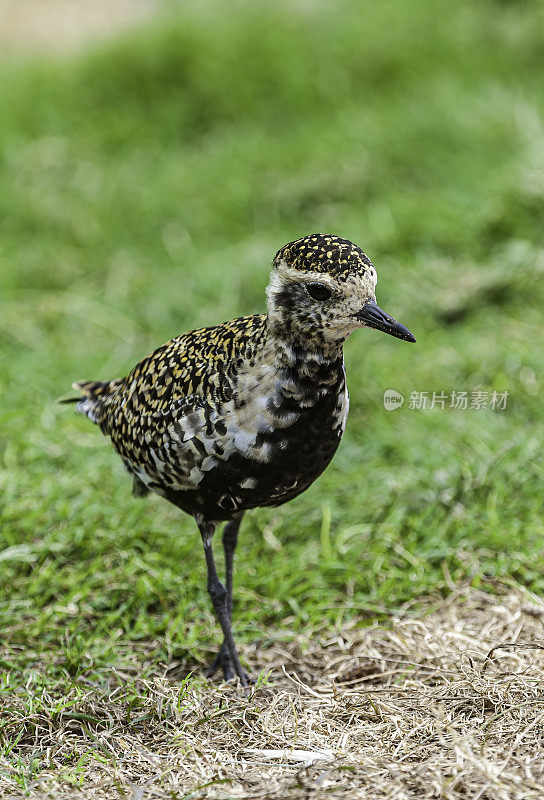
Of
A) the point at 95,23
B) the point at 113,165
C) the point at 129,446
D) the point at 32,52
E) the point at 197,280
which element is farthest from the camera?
the point at 95,23

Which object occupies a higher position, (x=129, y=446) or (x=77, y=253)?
(x=77, y=253)

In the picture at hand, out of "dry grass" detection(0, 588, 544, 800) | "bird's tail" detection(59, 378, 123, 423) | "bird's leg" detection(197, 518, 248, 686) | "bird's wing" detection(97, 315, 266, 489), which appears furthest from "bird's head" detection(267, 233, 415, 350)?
"dry grass" detection(0, 588, 544, 800)

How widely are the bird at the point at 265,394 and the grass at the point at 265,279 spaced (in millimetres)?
946

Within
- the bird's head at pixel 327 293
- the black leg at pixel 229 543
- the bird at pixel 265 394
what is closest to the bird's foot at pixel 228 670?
the black leg at pixel 229 543

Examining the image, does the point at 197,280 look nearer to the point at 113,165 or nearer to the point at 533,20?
the point at 113,165

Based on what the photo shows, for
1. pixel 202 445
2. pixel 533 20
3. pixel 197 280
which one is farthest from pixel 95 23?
pixel 202 445

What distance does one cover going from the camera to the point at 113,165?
29.2ft

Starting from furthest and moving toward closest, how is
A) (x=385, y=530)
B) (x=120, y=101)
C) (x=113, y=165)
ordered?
(x=120, y=101), (x=113, y=165), (x=385, y=530)

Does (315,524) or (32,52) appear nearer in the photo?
(315,524)

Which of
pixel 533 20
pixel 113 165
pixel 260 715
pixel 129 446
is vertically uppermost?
pixel 533 20

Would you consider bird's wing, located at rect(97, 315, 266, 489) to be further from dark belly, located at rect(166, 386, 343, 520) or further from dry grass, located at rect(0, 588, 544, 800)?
dry grass, located at rect(0, 588, 544, 800)

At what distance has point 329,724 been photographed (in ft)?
11.1

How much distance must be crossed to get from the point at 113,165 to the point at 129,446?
572cm

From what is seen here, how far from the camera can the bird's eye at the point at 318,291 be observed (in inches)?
123
